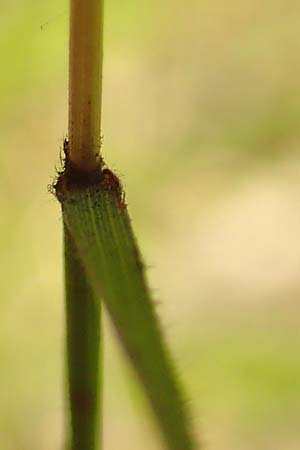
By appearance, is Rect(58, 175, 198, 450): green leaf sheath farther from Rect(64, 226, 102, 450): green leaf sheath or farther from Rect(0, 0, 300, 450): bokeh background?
Rect(0, 0, 300, 450): bokeh background

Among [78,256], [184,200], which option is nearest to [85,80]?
[78,256]

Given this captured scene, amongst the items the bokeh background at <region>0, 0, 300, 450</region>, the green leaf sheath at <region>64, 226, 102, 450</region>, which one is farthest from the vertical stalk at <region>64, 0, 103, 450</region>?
the bokeh background at <region>0, 0, 300, 450</region>

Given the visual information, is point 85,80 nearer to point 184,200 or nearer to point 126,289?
point 126,289

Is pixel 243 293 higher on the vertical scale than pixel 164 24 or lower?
lower

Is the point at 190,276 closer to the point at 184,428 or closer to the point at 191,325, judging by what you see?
the point at 191,325

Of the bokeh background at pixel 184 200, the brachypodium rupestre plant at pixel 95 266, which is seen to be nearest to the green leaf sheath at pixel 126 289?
the brachypodium rupestre plant at pixel 95 266

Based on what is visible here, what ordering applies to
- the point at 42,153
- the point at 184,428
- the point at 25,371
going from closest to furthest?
the point at 184,428 < the point at 25,371 < the point at 42,153

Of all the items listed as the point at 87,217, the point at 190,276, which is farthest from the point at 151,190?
the point at 87,217
